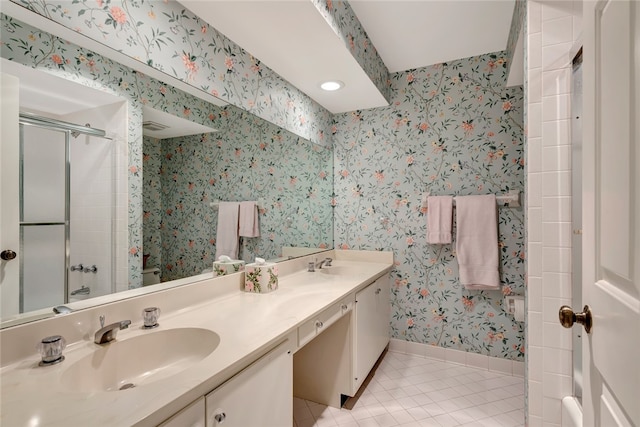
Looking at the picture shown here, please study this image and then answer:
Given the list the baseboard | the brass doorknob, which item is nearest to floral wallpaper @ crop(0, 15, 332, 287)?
the baseboard

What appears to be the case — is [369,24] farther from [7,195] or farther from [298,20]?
[7,195]

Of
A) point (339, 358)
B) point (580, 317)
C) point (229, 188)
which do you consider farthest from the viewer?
point (339, 358)

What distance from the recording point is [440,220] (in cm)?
237

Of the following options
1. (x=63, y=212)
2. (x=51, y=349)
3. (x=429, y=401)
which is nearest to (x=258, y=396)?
(x=51, y=349)

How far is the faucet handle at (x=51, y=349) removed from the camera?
85cm

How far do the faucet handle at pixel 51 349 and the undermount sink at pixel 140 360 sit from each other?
0.06 m

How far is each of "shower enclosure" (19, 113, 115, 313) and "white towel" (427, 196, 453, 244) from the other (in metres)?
A: 2.07

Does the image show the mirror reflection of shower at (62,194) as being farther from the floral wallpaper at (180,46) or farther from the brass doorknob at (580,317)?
the brass doorknob at (580,317)

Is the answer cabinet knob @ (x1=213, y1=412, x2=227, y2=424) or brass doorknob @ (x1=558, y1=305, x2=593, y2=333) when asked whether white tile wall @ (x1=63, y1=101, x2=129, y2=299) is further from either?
brass doorknob @ (x1=558, y1=305, x2=593, y2=333)

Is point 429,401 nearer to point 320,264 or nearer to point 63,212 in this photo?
point 320,264

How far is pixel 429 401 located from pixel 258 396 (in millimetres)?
1453

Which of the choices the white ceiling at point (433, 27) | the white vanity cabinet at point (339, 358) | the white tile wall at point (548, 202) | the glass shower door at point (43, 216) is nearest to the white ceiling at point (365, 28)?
the white ceiling at point (433, 27)

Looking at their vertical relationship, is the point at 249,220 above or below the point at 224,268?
above

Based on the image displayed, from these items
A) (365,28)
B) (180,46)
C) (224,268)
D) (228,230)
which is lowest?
(224,268)
